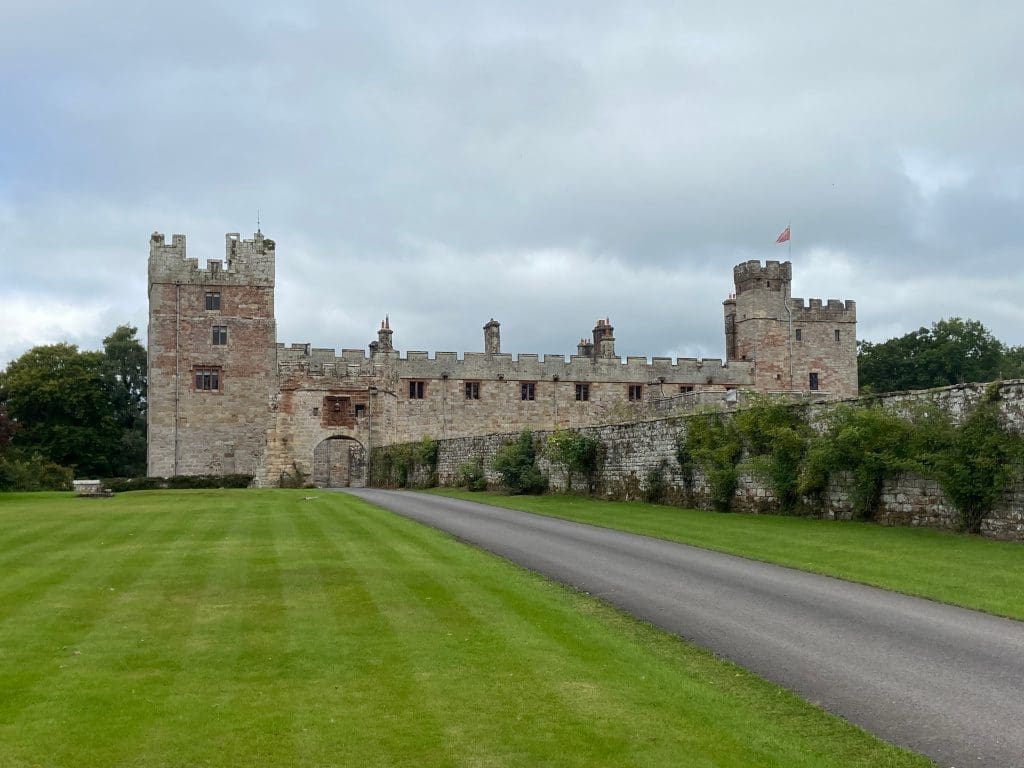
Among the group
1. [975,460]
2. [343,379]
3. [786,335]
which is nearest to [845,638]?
[975,460]

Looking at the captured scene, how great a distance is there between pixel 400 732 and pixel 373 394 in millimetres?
43042

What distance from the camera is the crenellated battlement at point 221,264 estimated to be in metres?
47.3

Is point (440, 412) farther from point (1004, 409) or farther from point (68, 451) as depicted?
point (1004, 409)

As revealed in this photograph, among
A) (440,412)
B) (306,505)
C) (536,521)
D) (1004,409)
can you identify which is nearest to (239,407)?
(440,412)

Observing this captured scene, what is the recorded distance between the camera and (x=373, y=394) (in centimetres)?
4828

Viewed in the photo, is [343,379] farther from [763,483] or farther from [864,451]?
[864,451]

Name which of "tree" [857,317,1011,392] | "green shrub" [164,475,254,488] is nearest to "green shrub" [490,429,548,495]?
"green shrub" [164,475,254,488]

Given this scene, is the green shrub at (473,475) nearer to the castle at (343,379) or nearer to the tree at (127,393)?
the castle at (343,379)

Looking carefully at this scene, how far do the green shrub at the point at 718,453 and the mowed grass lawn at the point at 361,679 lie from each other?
972 centimetres

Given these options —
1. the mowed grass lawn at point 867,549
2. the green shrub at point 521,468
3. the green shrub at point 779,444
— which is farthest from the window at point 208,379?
the green shrub at point 779,444

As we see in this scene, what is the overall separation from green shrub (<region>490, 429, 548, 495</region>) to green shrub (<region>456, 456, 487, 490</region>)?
2.03 metres

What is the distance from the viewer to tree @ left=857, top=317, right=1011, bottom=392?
6769 centimetres

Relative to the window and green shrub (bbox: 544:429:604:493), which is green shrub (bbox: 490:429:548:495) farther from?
the window

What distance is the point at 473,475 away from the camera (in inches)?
1289
